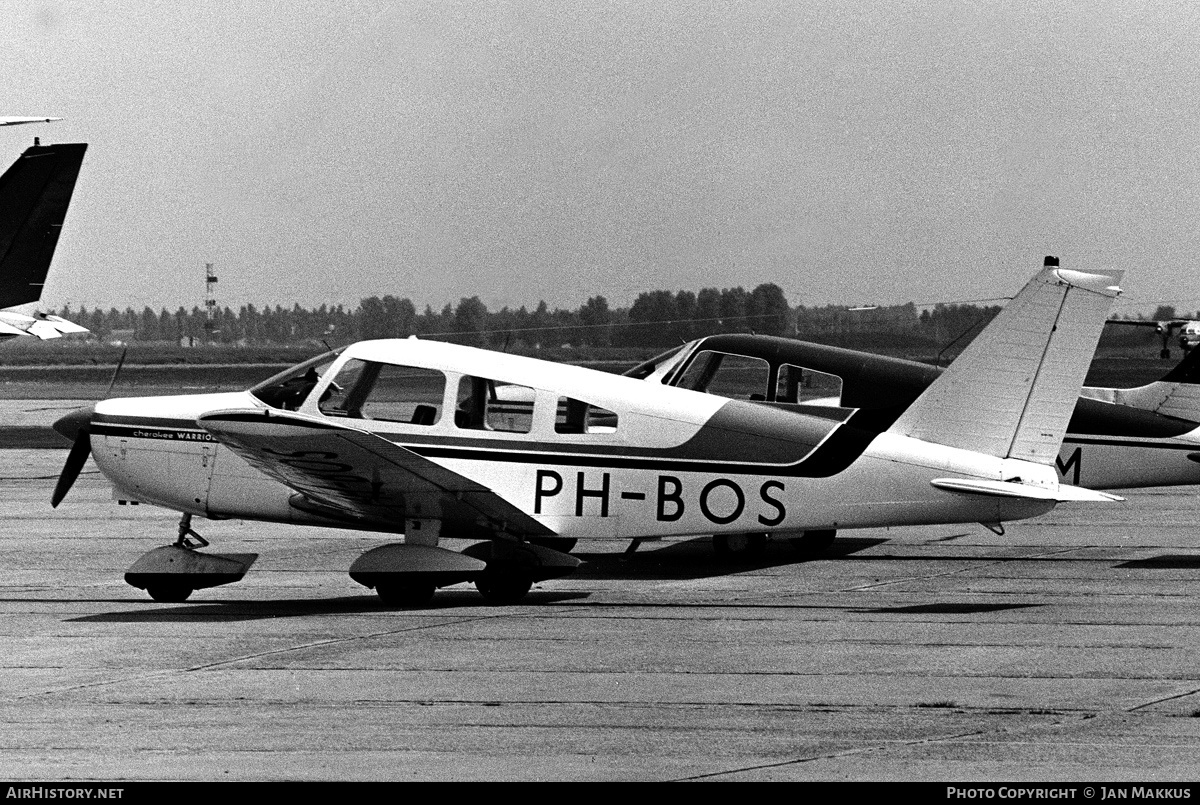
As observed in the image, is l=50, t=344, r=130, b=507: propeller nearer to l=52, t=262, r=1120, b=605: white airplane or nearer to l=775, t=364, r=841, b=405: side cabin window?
l=52, t=262, r=1120, b=605: white airplane

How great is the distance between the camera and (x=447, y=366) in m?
12.3

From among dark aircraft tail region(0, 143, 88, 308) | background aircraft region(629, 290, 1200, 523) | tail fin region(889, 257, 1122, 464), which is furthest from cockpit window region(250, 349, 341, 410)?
dark aircraft tail region(0, 143, 88, 308)

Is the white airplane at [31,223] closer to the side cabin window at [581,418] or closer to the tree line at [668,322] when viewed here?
the tree line at [668,322]

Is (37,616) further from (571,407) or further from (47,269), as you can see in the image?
(47,269)

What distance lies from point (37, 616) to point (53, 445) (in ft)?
66.6

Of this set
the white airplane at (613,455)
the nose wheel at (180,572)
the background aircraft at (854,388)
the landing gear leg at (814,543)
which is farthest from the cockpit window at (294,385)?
the landing gear leg at (814,543)

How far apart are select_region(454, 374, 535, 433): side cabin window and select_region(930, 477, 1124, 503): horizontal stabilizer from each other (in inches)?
132

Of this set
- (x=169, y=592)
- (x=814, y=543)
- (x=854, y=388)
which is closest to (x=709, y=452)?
(x=814, y=543)

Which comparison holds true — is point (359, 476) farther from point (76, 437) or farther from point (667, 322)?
point (667, 322)

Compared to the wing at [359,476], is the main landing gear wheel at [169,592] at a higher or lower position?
lower

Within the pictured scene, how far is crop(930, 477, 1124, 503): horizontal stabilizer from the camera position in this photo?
1201cm

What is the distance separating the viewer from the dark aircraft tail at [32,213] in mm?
36500

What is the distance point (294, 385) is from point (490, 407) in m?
1.61

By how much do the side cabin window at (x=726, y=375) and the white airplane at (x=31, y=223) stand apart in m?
24.0
